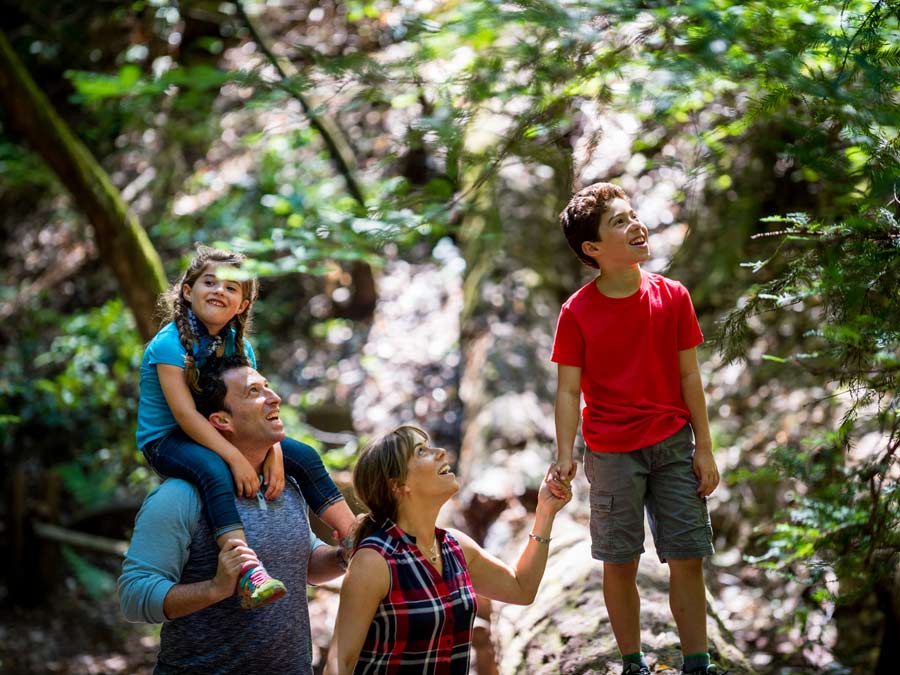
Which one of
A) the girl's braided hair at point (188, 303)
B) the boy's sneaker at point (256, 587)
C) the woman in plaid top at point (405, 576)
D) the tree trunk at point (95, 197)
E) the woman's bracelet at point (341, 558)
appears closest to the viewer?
the boy's sneaker at point (256, 587)

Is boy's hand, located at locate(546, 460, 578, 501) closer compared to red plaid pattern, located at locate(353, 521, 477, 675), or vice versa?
red plaid pattern, located at locate(353, 521, 477, 675)

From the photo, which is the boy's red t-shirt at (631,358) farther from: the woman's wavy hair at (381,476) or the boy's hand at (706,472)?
the woman's wavy hair at (381,476)

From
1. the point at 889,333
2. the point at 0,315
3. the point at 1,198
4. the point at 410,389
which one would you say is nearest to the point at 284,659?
the point at 889,333

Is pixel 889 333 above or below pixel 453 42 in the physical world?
below

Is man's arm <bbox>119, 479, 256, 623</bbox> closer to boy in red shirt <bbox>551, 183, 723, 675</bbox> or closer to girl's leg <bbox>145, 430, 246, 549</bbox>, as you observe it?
girl's leg <bbox>145, 430, 246, 549</bbox>

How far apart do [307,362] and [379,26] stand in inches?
146

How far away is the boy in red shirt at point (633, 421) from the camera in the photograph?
9.35ft

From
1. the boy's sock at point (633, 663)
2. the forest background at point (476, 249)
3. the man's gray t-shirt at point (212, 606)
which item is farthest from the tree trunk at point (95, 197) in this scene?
the boy's sock at point (633, 663)

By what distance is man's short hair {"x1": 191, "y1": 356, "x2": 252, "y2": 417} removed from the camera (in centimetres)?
280

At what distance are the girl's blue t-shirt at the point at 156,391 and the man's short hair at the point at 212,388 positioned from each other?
0.20 feet

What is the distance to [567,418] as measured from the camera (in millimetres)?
2930

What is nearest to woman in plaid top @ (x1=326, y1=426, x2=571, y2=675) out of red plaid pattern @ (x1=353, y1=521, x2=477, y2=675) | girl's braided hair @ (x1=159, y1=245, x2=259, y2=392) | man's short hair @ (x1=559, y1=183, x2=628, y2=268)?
red plaid pattern @ (x1=353, y1=521, x2=477, y2=675)

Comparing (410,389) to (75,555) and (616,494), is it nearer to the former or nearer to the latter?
(75,555)

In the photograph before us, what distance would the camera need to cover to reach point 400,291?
28.5ft
